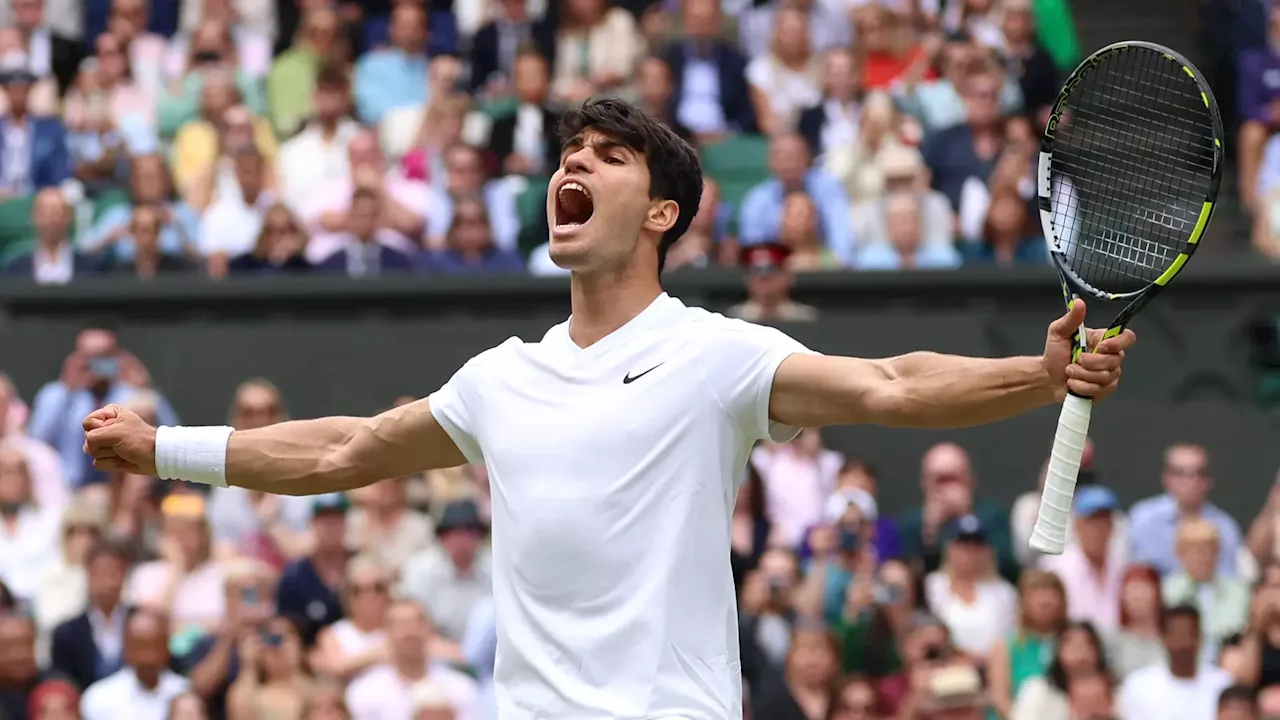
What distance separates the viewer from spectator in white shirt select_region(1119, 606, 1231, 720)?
345 inches

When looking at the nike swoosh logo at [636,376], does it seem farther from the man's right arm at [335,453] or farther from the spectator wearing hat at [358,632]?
the spectator wearing hat at [358,632]

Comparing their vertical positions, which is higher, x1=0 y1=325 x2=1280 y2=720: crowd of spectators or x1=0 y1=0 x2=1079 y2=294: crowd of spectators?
x1=0 y1=0 x2=1079 y2=294: crowd of spectators

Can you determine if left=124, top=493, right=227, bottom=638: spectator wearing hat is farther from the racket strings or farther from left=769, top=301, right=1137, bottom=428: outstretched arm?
left=769, top=301, right=1137, bottom=428: outstretched arm

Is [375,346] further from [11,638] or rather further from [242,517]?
[11,638]

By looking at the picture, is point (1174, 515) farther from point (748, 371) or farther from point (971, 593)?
point (748, 371)

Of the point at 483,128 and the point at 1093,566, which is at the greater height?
the point at 483,128

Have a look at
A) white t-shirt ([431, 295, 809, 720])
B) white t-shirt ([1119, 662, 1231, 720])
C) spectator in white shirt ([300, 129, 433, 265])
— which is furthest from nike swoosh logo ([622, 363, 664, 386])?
spectator in white shirt ([300, 129, 433, 265])

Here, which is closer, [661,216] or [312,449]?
[661,216]

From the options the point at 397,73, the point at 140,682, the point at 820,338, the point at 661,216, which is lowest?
the point at 140,682

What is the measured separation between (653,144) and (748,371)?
56 centimetres

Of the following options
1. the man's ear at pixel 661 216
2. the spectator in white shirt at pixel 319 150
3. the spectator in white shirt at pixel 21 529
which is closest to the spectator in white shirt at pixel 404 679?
the spectator in white shirt at pixel 21 529

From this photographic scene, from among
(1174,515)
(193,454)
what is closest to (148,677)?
(1174,515)

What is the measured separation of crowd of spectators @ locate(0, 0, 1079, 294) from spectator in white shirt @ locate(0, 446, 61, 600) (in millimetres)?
1776

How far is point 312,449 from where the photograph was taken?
502cm
